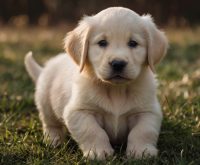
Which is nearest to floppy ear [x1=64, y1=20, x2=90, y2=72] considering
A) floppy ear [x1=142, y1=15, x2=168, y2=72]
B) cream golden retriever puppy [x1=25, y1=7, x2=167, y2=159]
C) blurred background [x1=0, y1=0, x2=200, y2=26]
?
cream golden retriever puppy [x1=25, y1=7, x2=167, y2=159]

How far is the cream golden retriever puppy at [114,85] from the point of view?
4359mm

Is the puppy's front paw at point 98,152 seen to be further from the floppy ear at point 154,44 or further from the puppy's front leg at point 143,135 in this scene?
the floppy ear at point 154,44

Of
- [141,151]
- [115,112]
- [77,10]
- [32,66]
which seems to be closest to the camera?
[141,151]

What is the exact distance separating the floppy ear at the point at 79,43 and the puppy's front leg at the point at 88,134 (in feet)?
1.31

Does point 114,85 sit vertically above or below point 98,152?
above

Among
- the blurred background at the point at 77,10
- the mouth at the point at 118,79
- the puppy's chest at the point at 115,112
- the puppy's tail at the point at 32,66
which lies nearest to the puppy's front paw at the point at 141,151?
the puppy's chest at the point at 115,112

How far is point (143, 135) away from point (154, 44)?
79cm

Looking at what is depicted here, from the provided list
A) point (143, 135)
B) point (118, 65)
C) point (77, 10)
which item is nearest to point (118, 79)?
point (118, 65)

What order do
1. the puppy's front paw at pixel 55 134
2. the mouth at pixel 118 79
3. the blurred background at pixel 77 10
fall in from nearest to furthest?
the mouth at pixel 118 79 < the puppy's front paw at pixel 55 134 < the blurred background at pixel 77 10

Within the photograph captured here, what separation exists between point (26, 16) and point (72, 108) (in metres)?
12.7

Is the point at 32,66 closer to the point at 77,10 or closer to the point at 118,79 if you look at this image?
the point at 118,79

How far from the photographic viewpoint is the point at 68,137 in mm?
5273

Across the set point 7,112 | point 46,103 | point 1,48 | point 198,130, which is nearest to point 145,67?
point 198,130

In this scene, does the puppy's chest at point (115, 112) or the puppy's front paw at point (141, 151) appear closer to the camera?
the puppy's front paw at point (141, 151)
